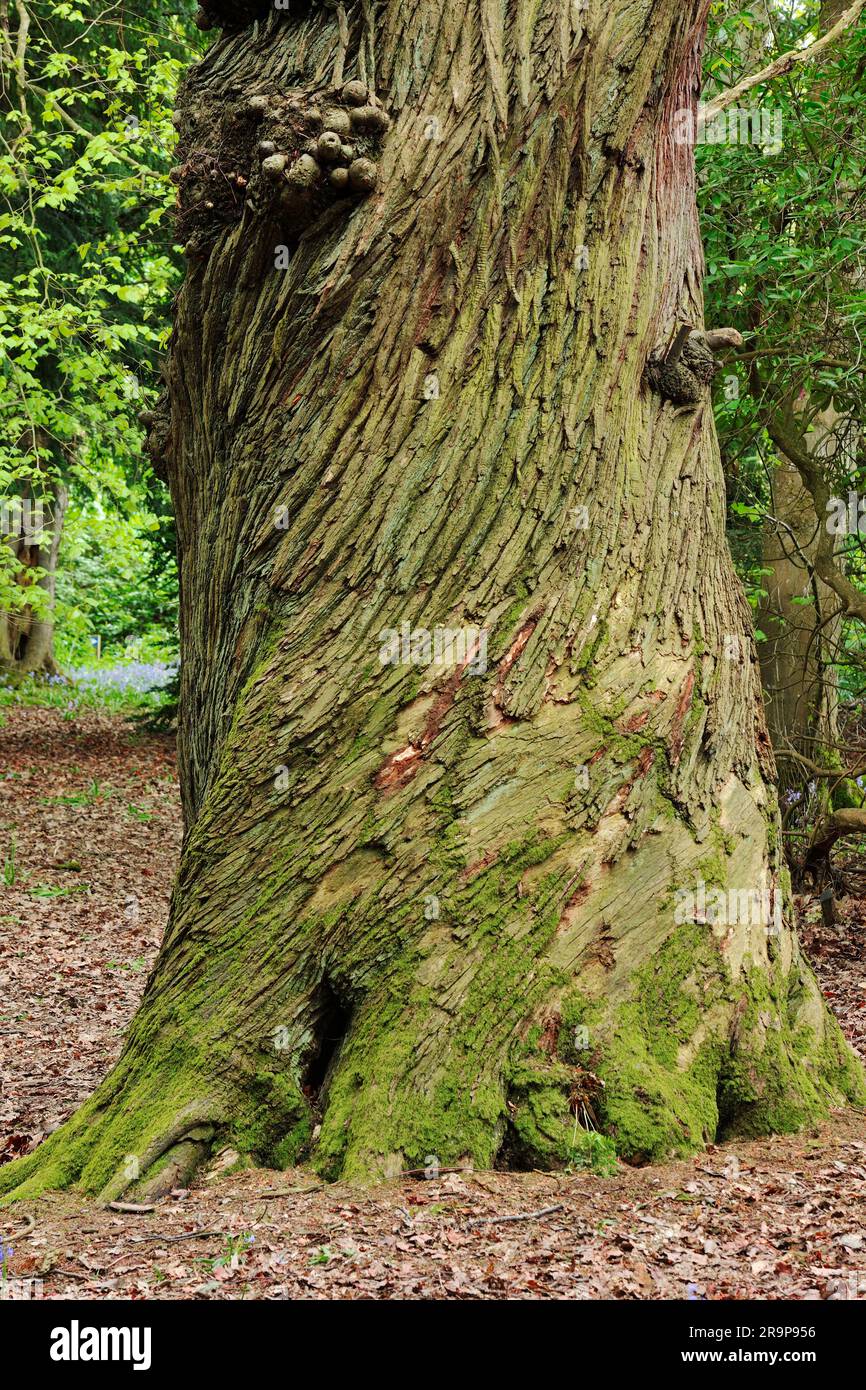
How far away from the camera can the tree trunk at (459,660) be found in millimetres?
3396

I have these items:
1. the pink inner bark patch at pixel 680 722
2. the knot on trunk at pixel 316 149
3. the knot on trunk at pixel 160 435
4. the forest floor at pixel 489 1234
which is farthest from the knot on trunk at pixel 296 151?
the forest floor at pixel 489 1234

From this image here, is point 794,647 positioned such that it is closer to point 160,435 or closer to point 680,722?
point 680,722

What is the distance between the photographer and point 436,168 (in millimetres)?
3805

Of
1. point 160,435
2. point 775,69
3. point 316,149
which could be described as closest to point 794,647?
point 775,69

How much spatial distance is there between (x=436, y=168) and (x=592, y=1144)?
3139mm

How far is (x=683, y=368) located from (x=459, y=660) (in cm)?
138

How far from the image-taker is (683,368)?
13.1 ft

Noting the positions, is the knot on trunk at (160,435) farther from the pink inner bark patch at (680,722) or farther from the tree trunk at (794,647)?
the tree trunk at (794,647)

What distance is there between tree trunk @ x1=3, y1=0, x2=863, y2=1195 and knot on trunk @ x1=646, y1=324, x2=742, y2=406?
0.20ft

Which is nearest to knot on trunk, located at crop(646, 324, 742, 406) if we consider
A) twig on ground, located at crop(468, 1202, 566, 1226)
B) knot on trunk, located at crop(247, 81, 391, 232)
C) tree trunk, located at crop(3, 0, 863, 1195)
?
tree trunk, located at crop(3, 0, 863, 1195)

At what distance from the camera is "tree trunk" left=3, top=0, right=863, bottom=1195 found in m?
3.40

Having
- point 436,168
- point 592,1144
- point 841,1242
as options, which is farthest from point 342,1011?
point 436,168

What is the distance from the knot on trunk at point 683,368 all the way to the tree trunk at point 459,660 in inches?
2.4

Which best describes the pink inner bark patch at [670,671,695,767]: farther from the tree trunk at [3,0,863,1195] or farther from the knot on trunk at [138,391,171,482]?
the knot on trunk at [138,391,171,482]
